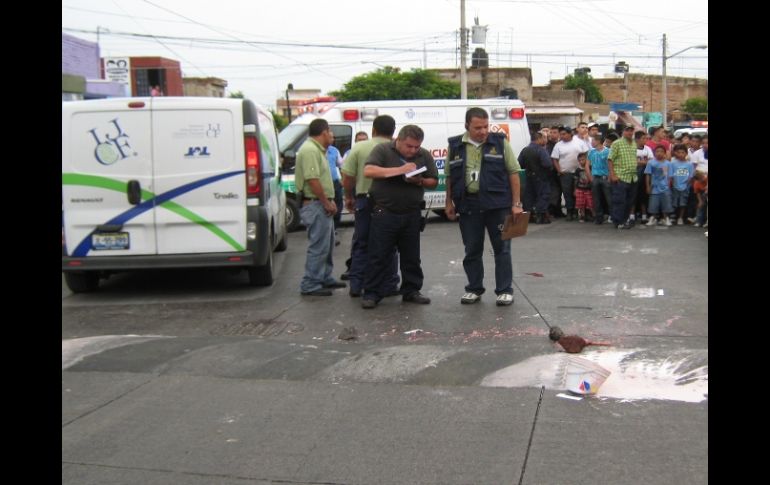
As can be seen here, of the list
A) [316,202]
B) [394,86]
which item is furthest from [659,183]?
[394,86]

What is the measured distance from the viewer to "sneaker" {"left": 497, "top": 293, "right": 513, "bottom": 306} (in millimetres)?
8039

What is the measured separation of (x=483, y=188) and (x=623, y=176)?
7267 millimetres

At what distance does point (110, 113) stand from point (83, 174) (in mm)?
715

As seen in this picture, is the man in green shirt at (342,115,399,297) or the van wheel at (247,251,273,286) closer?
the man in green shirt at (342,115,399,297)

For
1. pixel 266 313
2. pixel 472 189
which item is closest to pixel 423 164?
pixel 472 189

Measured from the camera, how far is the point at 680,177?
1456 centimetres

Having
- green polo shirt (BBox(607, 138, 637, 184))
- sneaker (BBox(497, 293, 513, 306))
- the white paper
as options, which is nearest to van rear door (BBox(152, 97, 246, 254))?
the white paper

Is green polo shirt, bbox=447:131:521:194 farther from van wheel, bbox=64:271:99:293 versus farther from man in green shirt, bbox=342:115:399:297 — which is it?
van wheel, bbox=64:271:99:293

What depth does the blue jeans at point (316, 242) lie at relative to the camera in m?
8.81

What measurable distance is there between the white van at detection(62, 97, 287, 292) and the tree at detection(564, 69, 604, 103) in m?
63.2

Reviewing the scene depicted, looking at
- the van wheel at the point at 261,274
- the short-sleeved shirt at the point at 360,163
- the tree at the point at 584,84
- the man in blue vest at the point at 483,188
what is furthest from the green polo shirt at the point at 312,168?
the tree at the point at 584,84

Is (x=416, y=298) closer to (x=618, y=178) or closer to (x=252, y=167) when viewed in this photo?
(x=252, y=167)
